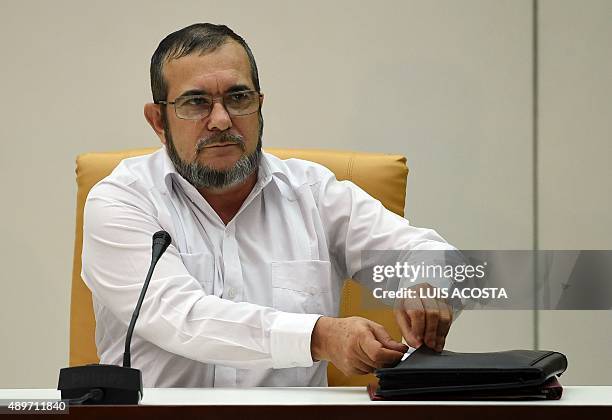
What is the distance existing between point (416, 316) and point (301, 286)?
49cm

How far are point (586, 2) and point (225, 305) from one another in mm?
1465

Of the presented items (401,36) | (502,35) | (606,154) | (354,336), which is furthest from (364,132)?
(354,336)

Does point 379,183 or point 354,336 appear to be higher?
point 379,183

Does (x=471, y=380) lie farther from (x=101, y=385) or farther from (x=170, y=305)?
(x=170, y=305)

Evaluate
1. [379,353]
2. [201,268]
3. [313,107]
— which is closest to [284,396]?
[379,353]

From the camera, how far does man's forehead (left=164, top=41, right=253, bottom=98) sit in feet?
5.86

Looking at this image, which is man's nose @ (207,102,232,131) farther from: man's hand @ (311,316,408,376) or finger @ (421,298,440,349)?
finger @ (421,298,440,349)

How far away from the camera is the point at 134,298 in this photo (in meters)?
1.62

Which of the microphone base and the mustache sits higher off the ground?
the mustache

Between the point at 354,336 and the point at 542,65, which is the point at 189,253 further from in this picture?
the point at 542,65

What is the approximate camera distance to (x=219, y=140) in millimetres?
1821

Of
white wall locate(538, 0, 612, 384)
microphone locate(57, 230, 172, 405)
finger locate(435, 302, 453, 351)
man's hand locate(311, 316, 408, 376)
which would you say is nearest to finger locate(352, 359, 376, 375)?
man's hand locate(311, 316, 408, 376)

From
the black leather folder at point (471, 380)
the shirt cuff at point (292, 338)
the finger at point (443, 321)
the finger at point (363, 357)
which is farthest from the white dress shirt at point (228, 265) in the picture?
the black leather folder at point (471, 380)
